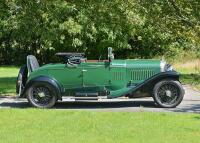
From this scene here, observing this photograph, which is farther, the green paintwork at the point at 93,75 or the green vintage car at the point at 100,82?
the green paintwork at the point at 93,75

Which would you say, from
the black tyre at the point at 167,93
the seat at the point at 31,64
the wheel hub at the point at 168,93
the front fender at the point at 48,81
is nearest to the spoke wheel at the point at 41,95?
the front fender at the point at 48,81

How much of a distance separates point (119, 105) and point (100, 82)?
77 centimetres

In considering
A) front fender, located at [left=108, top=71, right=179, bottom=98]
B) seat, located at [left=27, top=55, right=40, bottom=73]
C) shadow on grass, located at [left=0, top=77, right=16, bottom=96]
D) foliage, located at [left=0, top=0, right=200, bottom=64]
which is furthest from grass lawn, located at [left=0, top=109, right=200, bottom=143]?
shadow on grass, located at [left=0, top=77, right=16, bottom=96]

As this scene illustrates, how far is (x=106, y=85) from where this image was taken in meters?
12.2

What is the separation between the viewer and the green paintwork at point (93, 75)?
12211 millimetres

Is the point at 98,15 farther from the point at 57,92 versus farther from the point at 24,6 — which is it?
the point at 57,92

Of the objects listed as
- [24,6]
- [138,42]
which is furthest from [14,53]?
[24,6]

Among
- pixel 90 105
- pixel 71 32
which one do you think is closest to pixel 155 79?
pixel 90 105

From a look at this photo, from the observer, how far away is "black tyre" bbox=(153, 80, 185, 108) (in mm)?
11977

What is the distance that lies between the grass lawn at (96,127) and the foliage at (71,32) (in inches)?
140

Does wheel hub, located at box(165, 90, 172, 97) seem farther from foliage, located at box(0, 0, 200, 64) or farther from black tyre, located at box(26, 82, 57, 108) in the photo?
black tyre, located at box(26, 82, 57, 108)

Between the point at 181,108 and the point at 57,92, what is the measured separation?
2.85 meters

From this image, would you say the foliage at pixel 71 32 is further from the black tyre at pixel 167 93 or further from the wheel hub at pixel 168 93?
the wheel hub at pixel 168 93

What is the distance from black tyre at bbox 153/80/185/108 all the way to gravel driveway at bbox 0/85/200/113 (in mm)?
182
